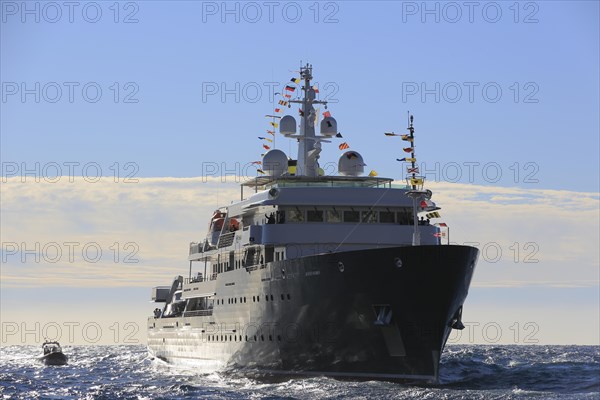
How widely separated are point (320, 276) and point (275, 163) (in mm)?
14919

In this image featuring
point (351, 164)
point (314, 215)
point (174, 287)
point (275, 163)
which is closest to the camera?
point (314, 215)

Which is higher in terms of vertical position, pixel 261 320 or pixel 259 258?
pixel 259 258

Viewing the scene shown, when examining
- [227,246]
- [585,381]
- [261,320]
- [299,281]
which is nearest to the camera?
[299,281]

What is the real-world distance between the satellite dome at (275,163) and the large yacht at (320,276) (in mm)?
56

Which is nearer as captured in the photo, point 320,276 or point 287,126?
point 320,276

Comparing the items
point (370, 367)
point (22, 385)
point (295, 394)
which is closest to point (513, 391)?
point (370, 367)

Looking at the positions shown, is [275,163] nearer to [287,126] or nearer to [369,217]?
[287,126]

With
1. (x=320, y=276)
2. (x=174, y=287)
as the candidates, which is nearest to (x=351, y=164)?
(x=320, y=276)

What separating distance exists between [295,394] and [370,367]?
3.34 meters

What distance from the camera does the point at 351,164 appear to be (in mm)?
53531

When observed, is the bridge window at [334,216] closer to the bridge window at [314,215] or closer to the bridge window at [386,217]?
the bridge window at [314,215]

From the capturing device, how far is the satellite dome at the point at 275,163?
54.1 m

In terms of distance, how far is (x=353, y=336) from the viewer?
39.6 meters

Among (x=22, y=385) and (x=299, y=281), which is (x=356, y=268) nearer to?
(x=299, y=281)
